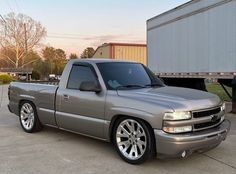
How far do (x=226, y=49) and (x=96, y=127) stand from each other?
19.5 ft

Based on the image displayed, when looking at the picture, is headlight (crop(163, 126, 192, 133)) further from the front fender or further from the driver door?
the driver door

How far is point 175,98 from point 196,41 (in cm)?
757

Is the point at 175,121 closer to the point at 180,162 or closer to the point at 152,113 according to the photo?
the point at 152,113

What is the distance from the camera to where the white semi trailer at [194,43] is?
35.6ft

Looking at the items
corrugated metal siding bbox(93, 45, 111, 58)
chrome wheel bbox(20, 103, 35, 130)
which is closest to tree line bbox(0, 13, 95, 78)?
corrugated metal siding bbox(93, 45, 111, 58)

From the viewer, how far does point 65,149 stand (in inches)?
268

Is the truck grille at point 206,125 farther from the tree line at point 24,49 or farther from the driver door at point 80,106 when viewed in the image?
the tree line at point 24,49

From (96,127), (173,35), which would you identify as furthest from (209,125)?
(173,35)

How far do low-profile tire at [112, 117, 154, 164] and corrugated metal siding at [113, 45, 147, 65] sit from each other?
30.7 meters

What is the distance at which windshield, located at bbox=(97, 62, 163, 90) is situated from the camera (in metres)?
6.60

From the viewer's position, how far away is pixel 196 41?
12805 millimetres

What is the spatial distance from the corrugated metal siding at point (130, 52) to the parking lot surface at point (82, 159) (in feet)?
95.4

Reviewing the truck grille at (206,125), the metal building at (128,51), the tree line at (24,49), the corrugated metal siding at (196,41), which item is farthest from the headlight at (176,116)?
the tree line at (24,49)

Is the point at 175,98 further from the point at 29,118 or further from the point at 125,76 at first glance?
the point at 29,118
